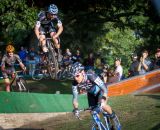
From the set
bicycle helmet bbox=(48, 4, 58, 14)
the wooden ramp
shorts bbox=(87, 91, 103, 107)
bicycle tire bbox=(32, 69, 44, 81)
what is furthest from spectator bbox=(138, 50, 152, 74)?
shorts bbox=(87, 91, 103, 107)

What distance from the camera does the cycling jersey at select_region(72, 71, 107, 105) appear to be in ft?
33.4

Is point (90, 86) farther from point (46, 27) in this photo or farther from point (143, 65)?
point (143, 65)

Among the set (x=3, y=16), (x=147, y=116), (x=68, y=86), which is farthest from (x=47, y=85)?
(x=147, y=116)

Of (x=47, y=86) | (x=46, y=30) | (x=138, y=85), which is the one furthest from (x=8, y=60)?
(x=47, y=86)

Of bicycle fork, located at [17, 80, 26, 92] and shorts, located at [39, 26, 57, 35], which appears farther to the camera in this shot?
bicycle fork, located at [17, 80, 26, 92]

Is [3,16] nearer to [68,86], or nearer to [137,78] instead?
[68,86]

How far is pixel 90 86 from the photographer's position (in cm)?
1041

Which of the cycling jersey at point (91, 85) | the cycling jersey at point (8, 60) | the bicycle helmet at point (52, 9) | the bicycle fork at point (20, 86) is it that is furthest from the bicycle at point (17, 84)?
the cycling jersey at point (91, 85)

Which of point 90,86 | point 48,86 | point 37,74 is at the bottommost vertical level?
point 48,86

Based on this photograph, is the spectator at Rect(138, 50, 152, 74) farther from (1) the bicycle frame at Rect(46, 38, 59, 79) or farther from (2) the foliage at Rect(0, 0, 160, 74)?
(2) the foliage at Rect(0, 0, 160, 74)

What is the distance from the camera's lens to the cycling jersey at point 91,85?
10.2 m

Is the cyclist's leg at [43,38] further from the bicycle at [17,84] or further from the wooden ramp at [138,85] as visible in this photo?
the wooden ramp at [138,85]

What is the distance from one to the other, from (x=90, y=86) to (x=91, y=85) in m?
0.03

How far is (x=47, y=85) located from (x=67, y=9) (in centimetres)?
562
